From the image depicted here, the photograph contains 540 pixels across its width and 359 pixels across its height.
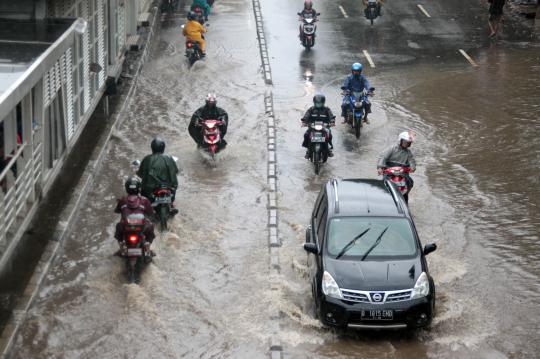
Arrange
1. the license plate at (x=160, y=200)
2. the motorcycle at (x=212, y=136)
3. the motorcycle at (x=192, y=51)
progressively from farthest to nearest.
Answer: the motorcycle at (x=192, y=51) < the motorcycle at (x=212, y=136) < the license plate at (x=160, y=200)

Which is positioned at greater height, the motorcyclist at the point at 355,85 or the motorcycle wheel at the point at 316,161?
the motorcyclist at the point at 355,85

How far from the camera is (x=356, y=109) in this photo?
23.4 m

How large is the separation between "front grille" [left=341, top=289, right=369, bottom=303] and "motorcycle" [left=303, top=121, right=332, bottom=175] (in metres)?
7.60

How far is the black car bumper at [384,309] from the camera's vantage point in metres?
13.5

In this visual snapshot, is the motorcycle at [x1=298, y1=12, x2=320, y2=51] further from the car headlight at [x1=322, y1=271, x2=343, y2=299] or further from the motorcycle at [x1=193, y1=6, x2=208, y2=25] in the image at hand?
the car headlight at [x1=322, y1=271, x2=343, y2=299]

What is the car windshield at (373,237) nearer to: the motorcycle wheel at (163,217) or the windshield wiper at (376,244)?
the windshield wiper at (376,244)

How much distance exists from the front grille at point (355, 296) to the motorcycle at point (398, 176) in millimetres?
4981

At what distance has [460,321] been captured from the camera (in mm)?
14414

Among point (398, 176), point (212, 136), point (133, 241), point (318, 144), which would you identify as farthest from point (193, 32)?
point (133, 241)

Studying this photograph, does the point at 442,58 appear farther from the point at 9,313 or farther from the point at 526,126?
the point at 9,313

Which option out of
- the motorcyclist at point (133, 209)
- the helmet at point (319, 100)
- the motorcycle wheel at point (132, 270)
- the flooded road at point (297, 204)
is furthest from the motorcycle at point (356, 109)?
the motorcycle wheel at point (132, 270)

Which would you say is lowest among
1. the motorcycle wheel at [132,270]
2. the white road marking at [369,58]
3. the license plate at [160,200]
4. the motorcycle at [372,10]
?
the white road marking at [369,58]

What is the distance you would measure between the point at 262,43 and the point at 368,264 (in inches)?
765

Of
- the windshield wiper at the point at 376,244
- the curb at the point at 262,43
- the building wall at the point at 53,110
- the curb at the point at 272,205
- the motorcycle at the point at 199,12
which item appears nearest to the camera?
the curb at the point at 272,205
